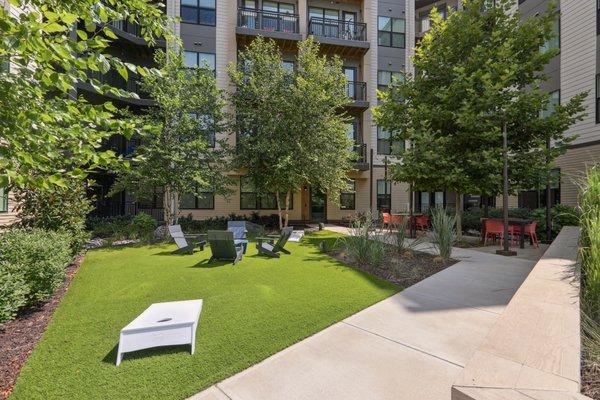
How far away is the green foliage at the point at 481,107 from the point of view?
10.1 metres

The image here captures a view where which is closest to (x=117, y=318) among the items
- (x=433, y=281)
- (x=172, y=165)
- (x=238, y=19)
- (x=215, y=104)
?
(x=433, y=281)

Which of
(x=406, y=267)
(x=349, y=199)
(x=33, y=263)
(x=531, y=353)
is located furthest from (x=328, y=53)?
(x=531, y=353)

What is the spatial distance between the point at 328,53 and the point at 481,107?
44.6 ft

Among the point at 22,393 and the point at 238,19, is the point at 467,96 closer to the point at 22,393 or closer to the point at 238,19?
the point at 22,393

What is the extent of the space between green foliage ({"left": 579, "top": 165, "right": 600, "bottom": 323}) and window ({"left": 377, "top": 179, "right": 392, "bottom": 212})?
1735cm

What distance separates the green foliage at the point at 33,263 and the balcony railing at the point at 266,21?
18.0 m

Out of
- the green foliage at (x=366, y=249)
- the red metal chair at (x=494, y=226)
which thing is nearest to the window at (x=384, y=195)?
the red metal chair at (x=494, y=226)

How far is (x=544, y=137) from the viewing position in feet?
35.5

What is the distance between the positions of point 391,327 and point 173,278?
502 cm

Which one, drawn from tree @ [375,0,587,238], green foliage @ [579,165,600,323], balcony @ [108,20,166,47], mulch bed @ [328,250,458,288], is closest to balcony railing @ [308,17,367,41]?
balcony @ [108,20,166,47]

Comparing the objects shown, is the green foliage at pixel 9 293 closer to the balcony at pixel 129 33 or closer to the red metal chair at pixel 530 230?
the red metal chair at pixel 530 230

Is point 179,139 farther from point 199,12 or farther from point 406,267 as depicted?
point 406,267

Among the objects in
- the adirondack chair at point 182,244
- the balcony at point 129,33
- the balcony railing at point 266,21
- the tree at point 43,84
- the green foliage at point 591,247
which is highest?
the balcony railing at point 266,21

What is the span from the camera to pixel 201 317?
4.89 metres
